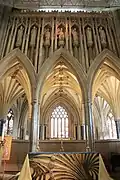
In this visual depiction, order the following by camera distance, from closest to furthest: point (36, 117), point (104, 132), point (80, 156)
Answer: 1. point (80, 156)
2. point (36, 117)
3. point (104, 132)

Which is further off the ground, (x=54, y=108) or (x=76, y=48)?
(x=76, y=48)

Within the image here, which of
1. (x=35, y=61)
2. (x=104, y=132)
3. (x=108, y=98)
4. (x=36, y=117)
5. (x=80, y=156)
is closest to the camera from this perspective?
(x=80, y=156)

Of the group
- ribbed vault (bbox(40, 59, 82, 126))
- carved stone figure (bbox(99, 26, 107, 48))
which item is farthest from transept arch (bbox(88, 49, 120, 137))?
ribbed vault (bbox(40, 59, 82, 126))

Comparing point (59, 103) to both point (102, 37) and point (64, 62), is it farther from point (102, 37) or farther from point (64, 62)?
point (102, 37)

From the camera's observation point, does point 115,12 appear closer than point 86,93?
No

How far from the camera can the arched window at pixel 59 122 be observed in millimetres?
18844

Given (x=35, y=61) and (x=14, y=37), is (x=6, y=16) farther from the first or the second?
(x=35, y=61)

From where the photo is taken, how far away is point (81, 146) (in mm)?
12383

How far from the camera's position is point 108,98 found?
16781 millimetres

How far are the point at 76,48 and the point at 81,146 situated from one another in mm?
6023

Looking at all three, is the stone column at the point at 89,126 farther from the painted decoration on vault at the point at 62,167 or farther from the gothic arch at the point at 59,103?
the gothic arch at the point at 59,103

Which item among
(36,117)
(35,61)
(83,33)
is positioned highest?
(83,33)

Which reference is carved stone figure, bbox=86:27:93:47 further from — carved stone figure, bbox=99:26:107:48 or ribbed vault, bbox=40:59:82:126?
ribbed vault, bbox=40:59:82:126

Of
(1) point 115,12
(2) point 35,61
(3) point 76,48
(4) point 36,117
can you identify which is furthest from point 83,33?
(4) point 36,117
